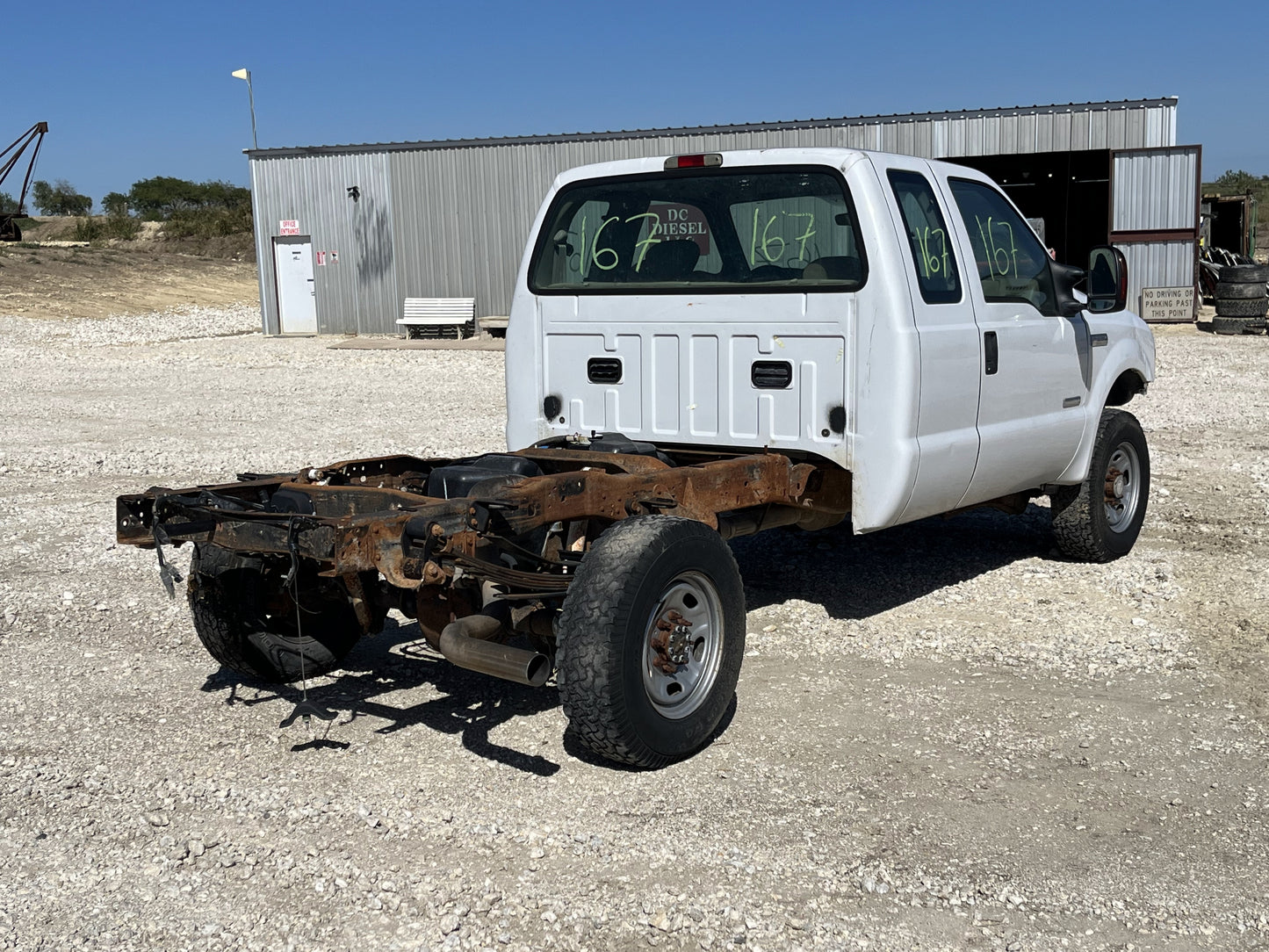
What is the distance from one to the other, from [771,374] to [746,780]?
77.4 inches

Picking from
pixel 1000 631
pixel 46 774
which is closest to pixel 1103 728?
pixel 1000 631

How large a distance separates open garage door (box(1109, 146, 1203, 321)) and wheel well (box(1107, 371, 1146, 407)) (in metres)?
19.4

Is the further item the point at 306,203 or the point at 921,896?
the point at 306,203

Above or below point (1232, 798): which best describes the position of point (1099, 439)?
above

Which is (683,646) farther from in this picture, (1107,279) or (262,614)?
(1107,279)

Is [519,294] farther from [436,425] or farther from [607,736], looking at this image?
[436,425]

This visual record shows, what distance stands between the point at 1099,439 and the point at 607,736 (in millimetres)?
4064

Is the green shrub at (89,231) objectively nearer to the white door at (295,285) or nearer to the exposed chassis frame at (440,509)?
the white door at (295,285)

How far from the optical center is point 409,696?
553 centimetres

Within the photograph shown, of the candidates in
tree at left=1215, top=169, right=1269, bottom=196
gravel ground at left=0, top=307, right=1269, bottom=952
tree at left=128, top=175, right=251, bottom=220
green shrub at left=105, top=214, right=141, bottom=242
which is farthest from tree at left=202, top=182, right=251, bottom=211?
gravel ground at left=0, top=307, right=1269, bottom=952

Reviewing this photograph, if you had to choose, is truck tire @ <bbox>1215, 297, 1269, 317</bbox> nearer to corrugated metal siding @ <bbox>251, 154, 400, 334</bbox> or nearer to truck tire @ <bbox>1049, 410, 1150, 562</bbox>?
corrugated metal siding @ <bbox>251, 154, 400, 334</bbox>

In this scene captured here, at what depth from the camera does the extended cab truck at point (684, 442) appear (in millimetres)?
4441

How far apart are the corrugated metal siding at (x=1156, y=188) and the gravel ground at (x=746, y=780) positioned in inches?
784

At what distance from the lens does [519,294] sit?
655cm
